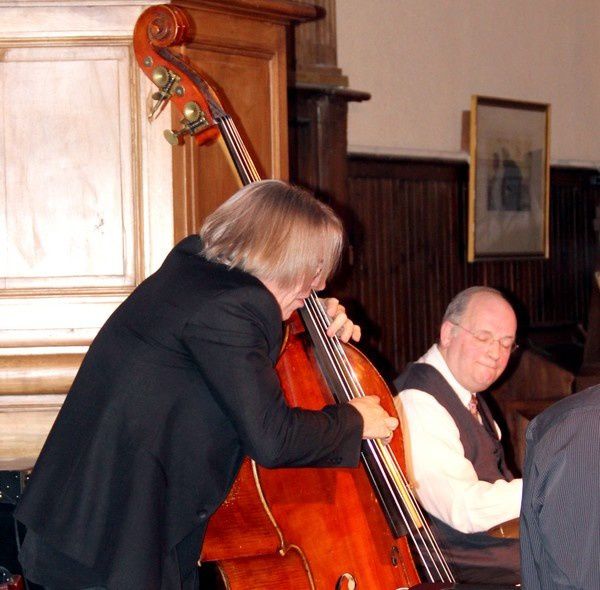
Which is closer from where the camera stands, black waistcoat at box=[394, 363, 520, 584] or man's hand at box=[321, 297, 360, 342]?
man's hand at box=[321, 297, 360, 342]

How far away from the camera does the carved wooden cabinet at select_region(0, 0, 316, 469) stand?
8.61ft

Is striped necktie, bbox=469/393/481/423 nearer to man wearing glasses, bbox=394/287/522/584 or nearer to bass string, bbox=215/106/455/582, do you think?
man wearing glasses, bbox=394/287/522/584

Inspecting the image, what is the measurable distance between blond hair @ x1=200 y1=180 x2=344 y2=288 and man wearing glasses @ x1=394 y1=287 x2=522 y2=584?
0.88m

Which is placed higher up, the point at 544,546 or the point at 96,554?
the point at 544,546

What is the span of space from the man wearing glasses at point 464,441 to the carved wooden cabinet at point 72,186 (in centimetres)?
82

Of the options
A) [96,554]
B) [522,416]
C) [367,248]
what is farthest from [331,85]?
[96,554]

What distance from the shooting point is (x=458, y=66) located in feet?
19.1

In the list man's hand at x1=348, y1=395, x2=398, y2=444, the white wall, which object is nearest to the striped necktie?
man's hand at x1=348, y1=395, x2=398, y2=444

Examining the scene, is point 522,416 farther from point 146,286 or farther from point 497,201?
point 146,286

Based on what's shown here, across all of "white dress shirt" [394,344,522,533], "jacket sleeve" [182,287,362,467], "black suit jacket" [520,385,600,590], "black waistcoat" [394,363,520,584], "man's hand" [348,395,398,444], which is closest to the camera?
"black suit jacket" [520,385,600,590]

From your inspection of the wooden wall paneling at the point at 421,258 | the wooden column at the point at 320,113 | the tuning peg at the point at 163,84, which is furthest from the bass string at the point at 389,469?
the wooden wall paneling at the point at 421,258

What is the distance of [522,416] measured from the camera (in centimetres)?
432

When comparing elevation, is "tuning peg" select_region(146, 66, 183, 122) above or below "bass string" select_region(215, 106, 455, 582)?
above

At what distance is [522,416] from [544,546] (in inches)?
121
